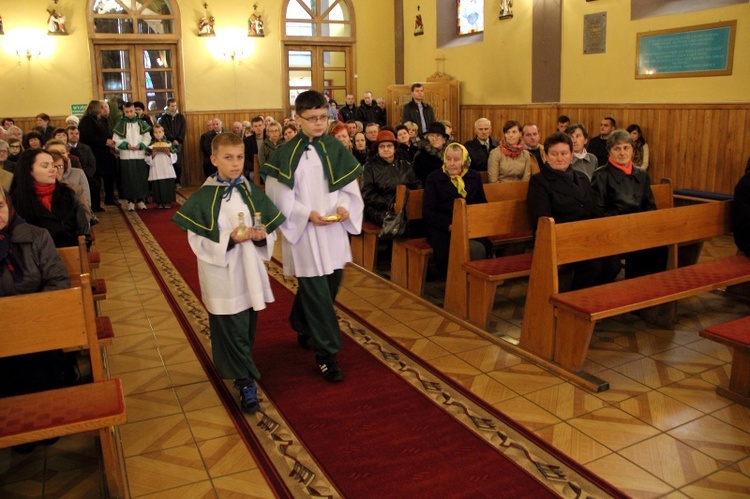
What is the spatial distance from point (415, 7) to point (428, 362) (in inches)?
442

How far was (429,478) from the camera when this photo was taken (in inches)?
116

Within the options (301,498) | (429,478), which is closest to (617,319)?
(429,478)

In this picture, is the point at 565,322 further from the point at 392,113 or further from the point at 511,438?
the point at 392,113

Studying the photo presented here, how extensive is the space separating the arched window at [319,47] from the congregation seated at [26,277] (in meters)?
11.1

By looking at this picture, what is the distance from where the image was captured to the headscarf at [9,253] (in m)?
3.17

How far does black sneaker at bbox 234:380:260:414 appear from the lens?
3605 millimetres

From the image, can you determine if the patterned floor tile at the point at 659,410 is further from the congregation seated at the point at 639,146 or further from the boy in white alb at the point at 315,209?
the congregation seated at the point at 639,146

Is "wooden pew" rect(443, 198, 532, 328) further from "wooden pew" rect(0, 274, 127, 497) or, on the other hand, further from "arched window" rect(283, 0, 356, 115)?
"arched window" rect(283, 0, 356, 115)

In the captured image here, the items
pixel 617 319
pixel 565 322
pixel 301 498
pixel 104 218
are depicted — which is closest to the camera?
pixel 301 498

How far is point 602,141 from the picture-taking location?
9219mm

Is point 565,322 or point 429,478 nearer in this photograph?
point 429,478

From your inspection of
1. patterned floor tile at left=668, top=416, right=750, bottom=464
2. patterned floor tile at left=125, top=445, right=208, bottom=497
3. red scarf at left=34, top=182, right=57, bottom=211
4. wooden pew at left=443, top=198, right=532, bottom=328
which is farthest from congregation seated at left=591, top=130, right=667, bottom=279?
red scarf at left=34, top=182, right=57, bottom=211

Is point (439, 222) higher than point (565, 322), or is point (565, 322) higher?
point (439, 222)

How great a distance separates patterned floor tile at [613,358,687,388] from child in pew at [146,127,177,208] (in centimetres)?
798
